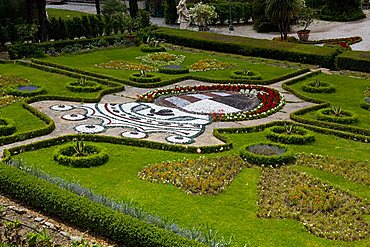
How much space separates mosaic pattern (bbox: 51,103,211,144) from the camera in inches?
699

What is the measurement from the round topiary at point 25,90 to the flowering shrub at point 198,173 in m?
9.26

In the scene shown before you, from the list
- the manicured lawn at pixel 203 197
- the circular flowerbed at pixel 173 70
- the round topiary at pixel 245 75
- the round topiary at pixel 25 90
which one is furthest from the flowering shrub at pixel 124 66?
the manicured lawn at pixel 203 197

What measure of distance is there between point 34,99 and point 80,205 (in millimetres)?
10990

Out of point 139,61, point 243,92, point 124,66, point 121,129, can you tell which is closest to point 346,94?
point 243,92

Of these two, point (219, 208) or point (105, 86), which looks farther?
point (105, 86)

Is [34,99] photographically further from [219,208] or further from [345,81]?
[345,81]

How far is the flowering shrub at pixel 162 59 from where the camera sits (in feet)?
98.6

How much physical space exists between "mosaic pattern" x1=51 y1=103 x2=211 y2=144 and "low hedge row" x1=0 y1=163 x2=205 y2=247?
5.07m

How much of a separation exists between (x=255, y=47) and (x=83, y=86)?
12820mm

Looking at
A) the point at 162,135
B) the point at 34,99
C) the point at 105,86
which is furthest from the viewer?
the point at 105,86

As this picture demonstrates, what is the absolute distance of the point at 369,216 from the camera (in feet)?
39.7

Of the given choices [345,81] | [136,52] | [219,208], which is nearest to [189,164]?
[219,208]

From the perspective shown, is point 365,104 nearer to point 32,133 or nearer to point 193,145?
point 193,145

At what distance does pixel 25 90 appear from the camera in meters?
22.4
